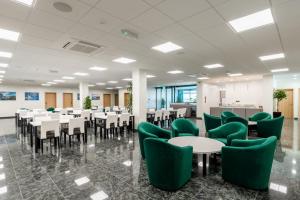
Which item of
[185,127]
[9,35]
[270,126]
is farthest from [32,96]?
[270,126]

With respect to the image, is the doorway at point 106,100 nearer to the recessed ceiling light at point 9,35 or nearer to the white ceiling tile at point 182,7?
the recessed ceiling light at point 9,35

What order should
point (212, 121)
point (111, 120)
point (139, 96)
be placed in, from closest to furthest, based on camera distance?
point (212, 121)
point (111, 120)
point (139, 96)

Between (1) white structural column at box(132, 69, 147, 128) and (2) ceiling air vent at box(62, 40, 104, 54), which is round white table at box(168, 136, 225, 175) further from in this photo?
(1) white structural column at box(132, 69, 147, 128)

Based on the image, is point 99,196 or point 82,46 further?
point 82,46

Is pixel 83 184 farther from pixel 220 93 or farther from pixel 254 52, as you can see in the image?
pixel 220 93

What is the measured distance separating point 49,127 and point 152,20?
146 inches

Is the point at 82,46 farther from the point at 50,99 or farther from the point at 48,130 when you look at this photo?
the point at 50,99

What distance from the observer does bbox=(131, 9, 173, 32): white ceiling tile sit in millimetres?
2566

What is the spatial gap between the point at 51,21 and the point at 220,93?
40.6 feet

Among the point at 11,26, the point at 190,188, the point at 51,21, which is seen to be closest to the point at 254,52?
the point at 190,188

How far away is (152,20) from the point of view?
108 inches

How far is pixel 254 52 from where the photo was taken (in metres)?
4.71

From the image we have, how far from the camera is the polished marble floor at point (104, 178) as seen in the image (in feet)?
7.82

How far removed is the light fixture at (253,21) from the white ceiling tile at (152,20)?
1.14 metres
